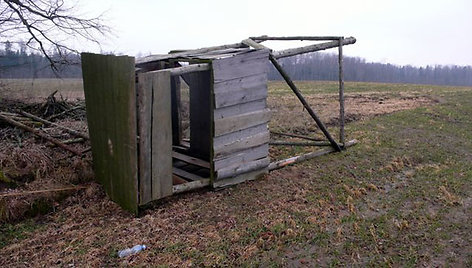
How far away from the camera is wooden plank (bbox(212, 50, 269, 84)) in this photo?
5.01 m

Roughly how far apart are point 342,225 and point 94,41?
7.58 m

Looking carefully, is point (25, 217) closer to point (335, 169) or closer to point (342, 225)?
point (342, 225)

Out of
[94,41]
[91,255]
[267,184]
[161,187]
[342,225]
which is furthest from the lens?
[94,41]

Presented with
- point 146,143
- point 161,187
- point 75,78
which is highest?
point 75,78

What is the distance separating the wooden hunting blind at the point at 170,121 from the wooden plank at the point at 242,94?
1cm

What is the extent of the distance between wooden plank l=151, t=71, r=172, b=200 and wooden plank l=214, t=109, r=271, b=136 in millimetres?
766

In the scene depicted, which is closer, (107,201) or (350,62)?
(107,201)

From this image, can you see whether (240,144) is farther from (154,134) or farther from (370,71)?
(370,71)

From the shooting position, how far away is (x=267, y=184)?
5.69 metres

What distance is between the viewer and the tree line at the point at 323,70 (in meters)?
9.00

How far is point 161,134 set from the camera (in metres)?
4.57

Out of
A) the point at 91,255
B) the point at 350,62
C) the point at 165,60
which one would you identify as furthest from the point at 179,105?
the point at 350,62

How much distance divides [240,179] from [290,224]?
1.45m

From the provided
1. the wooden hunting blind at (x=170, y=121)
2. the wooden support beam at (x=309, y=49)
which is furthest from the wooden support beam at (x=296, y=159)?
the wooden support beam at (x=309, y=49)
